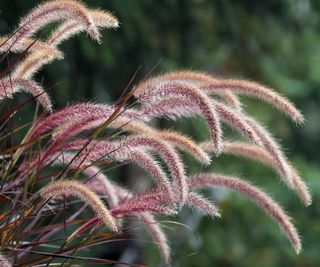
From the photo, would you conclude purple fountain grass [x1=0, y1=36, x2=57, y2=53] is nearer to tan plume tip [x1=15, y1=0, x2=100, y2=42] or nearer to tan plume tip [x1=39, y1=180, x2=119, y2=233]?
tan plume tip [x1=15, y1=0, x2=100, y2=42]

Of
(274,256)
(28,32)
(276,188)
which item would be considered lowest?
(274,256)

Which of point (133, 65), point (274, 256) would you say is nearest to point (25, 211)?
point (133, 65)

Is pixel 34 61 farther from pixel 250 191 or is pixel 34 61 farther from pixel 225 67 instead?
pixel 225 67

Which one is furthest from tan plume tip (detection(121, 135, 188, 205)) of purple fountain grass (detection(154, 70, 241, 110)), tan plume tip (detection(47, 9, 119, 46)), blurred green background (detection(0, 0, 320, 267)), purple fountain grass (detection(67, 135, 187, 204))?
blurred green background (detection(0, 0, 320, 267))

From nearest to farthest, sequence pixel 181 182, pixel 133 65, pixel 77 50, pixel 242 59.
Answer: pixel 181 182 → pixel 77 50 → pixel 133 65 → pixel 242 59

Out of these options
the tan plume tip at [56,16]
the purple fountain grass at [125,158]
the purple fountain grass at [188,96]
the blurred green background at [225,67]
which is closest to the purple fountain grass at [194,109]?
the purple fountain grass at [188,96]

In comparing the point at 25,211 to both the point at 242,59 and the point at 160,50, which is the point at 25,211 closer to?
the point at 160,50
